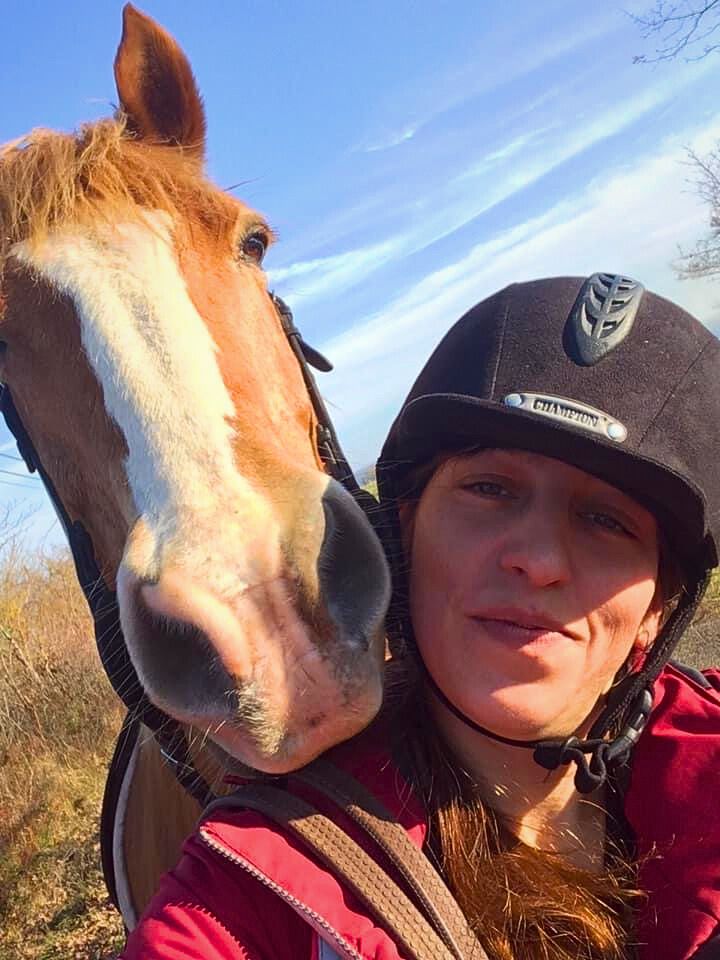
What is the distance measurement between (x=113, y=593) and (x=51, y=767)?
23.3 ft

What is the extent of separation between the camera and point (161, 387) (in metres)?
1.67

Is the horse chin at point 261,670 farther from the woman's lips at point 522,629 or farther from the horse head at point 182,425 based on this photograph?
the woman's lips at point 522,629

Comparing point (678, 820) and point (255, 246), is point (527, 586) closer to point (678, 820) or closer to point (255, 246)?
point (678, 820)

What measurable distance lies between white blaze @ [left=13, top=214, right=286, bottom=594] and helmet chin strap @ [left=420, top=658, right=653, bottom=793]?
51 centimetres

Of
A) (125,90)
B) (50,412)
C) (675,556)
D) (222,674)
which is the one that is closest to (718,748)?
(675,556)

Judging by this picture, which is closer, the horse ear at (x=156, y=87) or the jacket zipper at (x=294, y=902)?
the jacket zipper at (x=294, y=902)

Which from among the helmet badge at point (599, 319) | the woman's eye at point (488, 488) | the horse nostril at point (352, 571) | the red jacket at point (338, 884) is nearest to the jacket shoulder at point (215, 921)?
the red jacket at point (338, 884)

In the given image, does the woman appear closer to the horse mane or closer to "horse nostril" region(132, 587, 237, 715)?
"horse nostril" region(132, 587, 237, 715)

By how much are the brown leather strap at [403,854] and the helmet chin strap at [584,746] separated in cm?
27

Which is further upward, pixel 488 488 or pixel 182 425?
pixel 182 425

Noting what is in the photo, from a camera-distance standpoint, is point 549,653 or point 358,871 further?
point 549,653

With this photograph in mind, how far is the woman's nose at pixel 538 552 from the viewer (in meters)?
1.36

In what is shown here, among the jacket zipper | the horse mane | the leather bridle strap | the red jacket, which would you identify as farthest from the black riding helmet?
the horse mane

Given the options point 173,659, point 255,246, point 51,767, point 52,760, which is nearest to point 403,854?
point 173,659
